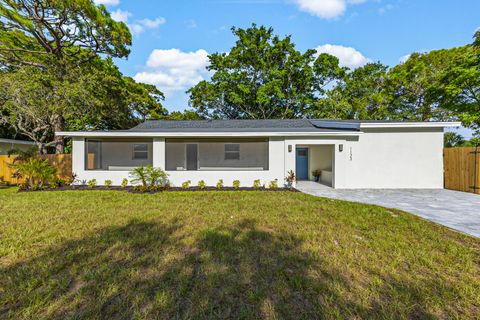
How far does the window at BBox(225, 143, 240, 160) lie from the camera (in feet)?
42.5

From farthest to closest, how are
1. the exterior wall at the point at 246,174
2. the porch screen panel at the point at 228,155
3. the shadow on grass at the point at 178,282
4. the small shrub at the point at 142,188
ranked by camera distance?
1. the porch screen panel at the point at 228,155
2. the exterior wall at the point at 246,174
3. the small shrub at the point at 142,188
4. the shadow on grass at the point at 178,282

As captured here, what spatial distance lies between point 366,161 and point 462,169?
3.40 meters

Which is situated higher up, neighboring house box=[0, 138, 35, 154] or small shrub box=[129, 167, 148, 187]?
neighboring house box=[0, 138, 35, 154]

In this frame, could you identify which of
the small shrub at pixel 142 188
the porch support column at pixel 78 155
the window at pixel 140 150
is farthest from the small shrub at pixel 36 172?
the window at pixel 140 150

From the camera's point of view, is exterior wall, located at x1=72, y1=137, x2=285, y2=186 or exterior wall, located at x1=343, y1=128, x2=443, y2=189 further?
exterior wall, located at x1=72, y1=137, x2=285, y2=186

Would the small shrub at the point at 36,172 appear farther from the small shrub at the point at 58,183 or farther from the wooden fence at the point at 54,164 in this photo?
the wooden fence at the point at 54,164

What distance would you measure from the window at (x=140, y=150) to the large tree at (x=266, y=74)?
945 centimetres

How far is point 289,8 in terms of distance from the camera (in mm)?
10609

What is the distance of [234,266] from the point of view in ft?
9.48

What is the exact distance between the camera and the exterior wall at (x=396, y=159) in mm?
8969

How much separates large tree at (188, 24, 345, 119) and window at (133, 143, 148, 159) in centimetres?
945

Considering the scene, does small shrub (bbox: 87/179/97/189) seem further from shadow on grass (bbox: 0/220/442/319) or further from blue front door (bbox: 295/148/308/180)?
blue front door (bbox: 295/148/308/180)

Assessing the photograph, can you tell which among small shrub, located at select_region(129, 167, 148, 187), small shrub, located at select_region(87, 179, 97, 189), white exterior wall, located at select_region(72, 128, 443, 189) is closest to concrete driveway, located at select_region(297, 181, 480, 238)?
white exterior wall, located at select_region(72, 128, 443, 189)

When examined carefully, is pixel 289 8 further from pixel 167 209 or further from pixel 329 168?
pixel 167 209
